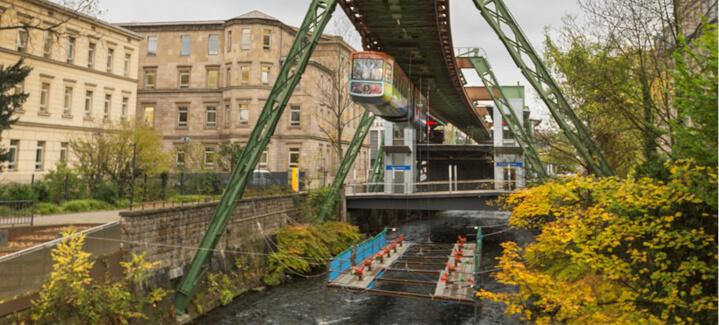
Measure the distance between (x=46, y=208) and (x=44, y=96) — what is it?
1469 cm

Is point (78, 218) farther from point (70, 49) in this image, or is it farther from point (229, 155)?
point (229, 155)

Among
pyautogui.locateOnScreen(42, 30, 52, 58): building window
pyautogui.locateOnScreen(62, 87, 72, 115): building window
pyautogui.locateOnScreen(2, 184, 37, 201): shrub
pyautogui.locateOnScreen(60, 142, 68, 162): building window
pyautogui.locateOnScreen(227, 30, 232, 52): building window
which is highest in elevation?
pyautogui.locateOnScreen(227, 30, 232, 52): building window

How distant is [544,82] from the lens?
48.8ft

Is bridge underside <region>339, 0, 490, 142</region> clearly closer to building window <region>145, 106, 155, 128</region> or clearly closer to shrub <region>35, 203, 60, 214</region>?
shrub <region>35, 203, 60, 214</region>

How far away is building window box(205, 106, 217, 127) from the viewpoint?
4506 cm

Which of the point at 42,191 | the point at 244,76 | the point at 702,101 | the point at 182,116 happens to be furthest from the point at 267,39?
the point at 702,101

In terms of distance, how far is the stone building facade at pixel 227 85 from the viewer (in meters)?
43.2

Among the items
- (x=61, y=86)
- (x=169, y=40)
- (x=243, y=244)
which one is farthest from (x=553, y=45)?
(x=169, y=40)

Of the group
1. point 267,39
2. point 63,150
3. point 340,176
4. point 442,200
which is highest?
point 267,39

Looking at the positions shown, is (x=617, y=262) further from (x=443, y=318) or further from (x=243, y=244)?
(x=243, y=244)

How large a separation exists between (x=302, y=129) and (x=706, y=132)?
39.3m

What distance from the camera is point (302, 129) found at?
145 ft

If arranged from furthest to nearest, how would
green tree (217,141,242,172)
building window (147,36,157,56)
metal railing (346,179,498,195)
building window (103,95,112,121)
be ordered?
building window (147,36,157,56) < building window (103,95,112,121) < green tree (217,141,242,172) < metal railing (346,179,498,195)

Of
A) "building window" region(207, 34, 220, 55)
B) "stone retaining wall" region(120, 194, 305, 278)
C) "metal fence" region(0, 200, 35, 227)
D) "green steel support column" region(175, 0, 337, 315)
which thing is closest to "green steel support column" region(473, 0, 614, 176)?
"green steel support column" region(175, 0, 337, 315)
